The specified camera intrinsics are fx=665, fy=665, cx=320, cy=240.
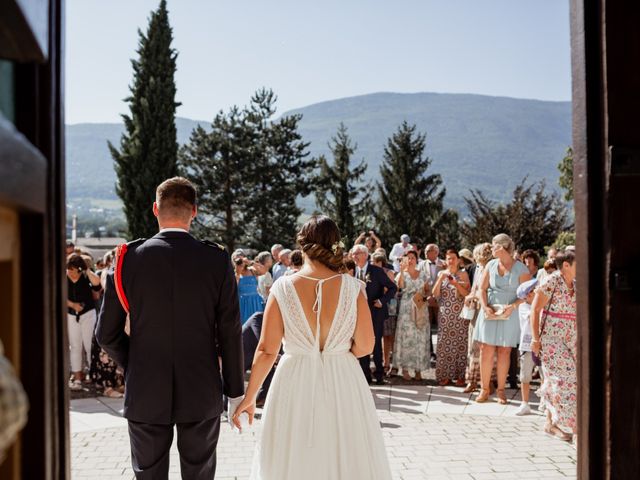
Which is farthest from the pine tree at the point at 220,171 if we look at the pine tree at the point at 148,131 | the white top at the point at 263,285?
the white top at the point at 263,285

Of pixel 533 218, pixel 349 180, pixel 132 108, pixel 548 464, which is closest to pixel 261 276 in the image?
pixel 548 464

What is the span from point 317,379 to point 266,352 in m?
0.35

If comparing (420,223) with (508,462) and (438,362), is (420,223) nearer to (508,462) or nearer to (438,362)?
(438,362)

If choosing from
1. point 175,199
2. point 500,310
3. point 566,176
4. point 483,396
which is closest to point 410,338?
point 483,396

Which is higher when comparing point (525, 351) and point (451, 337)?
point (525, 351)

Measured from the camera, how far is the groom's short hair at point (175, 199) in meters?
3.76

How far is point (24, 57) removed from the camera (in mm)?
1021

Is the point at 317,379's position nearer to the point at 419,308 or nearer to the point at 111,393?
the point at 111,393

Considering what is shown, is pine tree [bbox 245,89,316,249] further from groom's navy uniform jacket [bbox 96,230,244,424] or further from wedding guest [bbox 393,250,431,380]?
groom's navy uniform jacket [bbox 96,230,244,424]

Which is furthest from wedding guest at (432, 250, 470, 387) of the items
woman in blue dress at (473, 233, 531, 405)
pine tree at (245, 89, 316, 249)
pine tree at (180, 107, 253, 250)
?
pine tree at (180, 107, 253, 250)

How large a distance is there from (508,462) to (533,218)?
24.6 meters

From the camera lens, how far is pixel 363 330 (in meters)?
4.13

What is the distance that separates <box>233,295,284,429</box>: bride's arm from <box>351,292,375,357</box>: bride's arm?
472 mm

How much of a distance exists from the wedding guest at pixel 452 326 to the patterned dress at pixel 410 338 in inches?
11.8
